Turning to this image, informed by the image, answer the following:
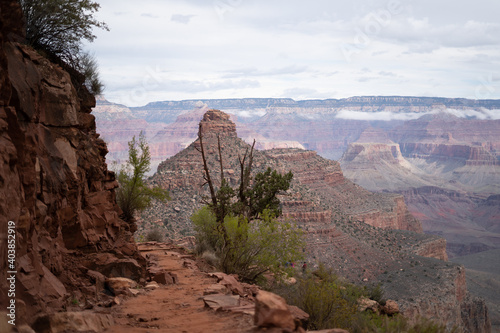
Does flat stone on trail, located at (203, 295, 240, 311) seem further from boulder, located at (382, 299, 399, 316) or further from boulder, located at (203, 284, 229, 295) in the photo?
boulder, located at (382, 299, 399, 316)

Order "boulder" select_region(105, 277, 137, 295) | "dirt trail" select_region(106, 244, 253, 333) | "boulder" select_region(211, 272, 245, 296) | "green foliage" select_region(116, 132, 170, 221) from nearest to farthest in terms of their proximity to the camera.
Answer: "dirt trail" select_region(106, 244, 253, 333) < "boulder" select_region(105, 277, 137, 295) < "boulder" select_region(211, 272, 245, 296) < "green foliage" select_region(116, 132, 170, 221)

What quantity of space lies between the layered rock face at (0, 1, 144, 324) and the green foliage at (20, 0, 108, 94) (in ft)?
4.18

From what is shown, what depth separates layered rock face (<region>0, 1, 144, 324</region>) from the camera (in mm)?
9039

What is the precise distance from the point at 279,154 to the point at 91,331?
9107 centimetres

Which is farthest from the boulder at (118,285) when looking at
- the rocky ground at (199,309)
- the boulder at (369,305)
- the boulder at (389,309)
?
the boulder at (389,309)

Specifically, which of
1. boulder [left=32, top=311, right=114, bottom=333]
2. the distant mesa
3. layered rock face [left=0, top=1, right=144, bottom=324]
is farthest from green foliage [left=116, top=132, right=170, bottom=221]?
the distant mesa

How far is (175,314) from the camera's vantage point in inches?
472

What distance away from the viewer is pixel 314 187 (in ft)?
312

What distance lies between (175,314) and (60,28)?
377 inches

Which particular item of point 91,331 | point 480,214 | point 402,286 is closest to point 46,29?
point 91,331

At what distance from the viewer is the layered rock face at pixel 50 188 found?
29.7 ft

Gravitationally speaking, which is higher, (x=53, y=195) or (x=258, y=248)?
(x=53, y=195)

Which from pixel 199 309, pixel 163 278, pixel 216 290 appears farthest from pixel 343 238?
pixel 199 309

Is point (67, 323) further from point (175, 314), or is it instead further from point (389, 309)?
point (389, 309)
